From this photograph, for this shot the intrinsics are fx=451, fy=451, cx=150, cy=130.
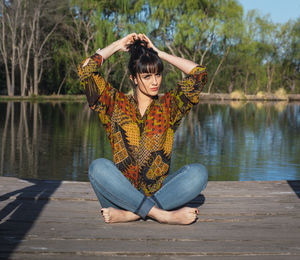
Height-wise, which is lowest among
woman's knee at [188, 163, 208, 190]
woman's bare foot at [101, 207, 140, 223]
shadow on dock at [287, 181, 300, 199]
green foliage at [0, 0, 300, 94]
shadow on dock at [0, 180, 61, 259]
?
shadow on dock at [287, 181, 300, 199]

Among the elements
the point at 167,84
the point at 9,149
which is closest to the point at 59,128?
the point at 9,149

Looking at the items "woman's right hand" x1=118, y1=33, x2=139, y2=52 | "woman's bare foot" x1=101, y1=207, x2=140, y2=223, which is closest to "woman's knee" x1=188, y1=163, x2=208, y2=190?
"woman's bare foot" x1=101, y1=207, x2=140, y2=223

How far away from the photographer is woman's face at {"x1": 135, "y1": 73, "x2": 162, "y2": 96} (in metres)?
2.44

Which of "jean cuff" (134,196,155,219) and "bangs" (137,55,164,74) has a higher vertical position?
"bangs" (137,55,164,74)

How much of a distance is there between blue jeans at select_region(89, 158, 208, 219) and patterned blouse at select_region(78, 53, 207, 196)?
7cm

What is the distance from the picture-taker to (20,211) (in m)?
2.71

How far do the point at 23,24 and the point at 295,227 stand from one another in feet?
84.0

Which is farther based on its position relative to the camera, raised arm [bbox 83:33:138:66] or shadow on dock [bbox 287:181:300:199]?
shadow on dock [bbox 287:181:300:199]

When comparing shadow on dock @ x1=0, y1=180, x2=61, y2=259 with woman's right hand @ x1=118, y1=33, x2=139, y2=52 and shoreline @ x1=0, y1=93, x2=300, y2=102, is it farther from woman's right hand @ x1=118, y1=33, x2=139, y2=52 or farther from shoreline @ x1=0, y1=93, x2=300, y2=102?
shoreline @ x1=0, y1=93, x2=300, y2=102

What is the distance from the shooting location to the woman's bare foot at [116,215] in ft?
8.09

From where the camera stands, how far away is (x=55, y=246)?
6.82 feet

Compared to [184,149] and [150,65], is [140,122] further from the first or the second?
[184,149]

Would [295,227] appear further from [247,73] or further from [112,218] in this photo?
[247,73]

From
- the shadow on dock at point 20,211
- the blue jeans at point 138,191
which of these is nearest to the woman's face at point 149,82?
the blue jeans at point 138,191
